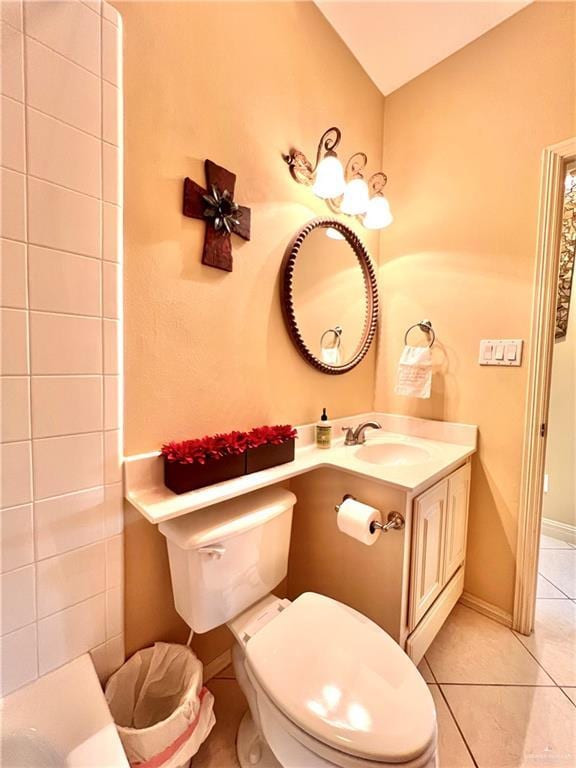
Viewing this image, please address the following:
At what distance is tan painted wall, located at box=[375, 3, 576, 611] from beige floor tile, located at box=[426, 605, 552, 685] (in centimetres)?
14

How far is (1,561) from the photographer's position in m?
0.73

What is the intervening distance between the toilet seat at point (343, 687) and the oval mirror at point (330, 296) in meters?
0.94

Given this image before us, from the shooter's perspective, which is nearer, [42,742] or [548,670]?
[42,742]

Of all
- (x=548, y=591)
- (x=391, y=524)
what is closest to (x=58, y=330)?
(x=391, y=524)

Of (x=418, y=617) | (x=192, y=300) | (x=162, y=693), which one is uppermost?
(x=192, y=300)

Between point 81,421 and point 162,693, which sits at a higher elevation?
point 81,421

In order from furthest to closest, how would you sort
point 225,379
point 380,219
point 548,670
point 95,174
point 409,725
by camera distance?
1. point 380,219
2. point 548,670
3. point 225,379
4. point 95,174
5. point 409,725

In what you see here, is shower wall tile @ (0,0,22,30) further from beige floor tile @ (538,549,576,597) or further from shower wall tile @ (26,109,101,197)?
beige floor tile @ (538,549,576,597)

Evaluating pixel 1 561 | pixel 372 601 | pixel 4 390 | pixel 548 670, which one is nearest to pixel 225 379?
pixel 4 390

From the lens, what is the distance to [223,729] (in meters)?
1.04

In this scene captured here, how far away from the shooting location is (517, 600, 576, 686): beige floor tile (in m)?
1.24

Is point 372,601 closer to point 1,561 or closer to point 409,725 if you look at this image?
point 409,725

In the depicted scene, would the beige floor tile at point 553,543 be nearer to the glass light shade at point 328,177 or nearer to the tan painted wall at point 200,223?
the tan painted wall at point 200,223

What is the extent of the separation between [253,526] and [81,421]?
1.81ft
